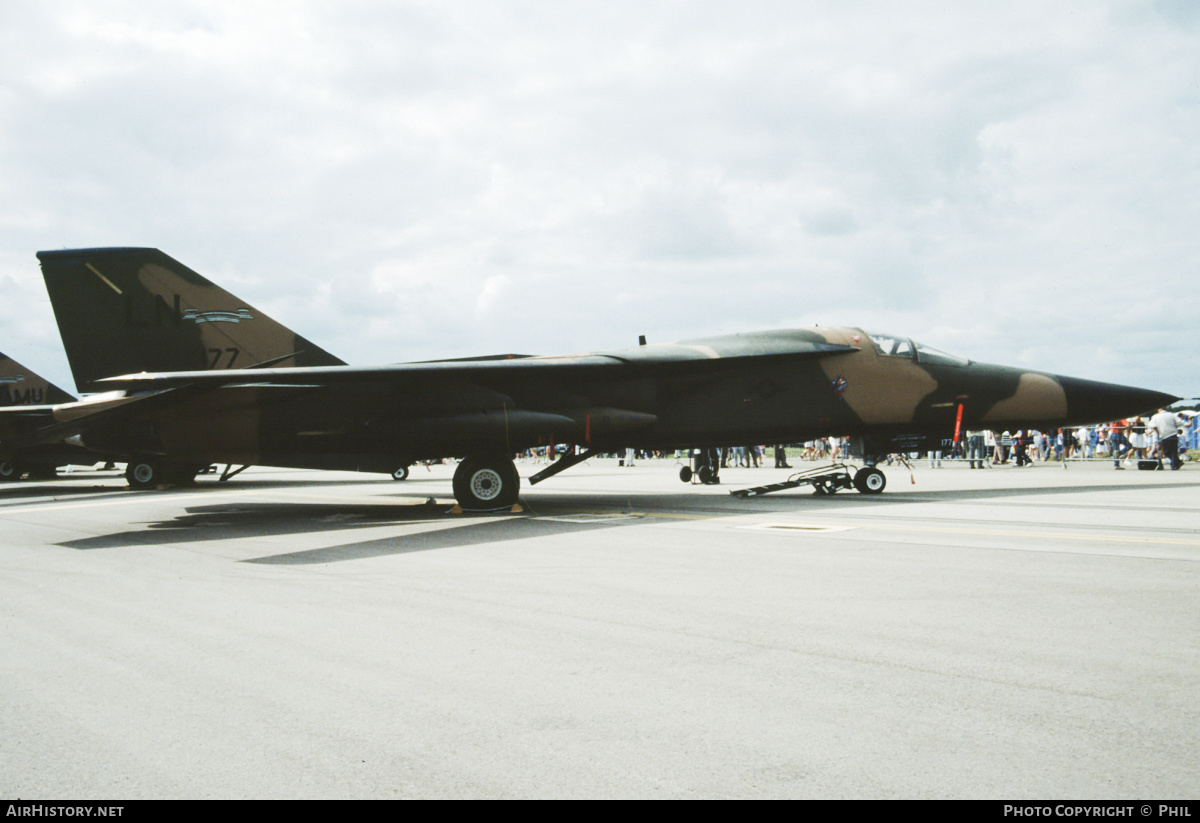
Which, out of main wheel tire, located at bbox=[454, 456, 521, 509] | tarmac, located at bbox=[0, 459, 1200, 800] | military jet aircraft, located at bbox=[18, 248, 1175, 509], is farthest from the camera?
main wheel tire, located at bbox=[454, 456, 521, 509]

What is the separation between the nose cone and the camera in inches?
545

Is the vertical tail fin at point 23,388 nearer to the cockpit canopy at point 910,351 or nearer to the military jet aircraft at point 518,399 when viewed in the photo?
the military jet aircraft at point 518,399

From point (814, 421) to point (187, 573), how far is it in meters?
9.76

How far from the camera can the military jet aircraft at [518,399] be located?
11.7 m

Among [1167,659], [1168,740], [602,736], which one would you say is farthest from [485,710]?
[1167,659]

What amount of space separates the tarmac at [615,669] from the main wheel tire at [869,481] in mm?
5941

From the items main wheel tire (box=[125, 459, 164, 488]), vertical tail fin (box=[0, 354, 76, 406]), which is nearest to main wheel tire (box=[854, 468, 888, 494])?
main wheel tire (box=[125, 459, 164, 488])

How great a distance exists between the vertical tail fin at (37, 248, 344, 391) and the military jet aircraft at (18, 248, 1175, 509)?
0.08 ft

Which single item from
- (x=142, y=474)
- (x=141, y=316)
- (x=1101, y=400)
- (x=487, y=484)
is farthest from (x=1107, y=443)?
(x=142, y=474)

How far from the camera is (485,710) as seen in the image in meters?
3.25

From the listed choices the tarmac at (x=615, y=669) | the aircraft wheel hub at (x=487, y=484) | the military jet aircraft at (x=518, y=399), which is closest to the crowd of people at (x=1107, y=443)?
the military jet aircraft at (x=518, y=399)

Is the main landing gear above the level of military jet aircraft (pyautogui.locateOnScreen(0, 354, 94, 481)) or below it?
below

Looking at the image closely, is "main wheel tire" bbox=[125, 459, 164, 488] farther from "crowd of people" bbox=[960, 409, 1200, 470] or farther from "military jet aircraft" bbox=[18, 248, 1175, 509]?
"crowd of people" bbox=[960, 409, 1200, 470]

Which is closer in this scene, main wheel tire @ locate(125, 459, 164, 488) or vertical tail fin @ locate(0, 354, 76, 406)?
main wheel tire @ locate(125, 459, 164, 488)
